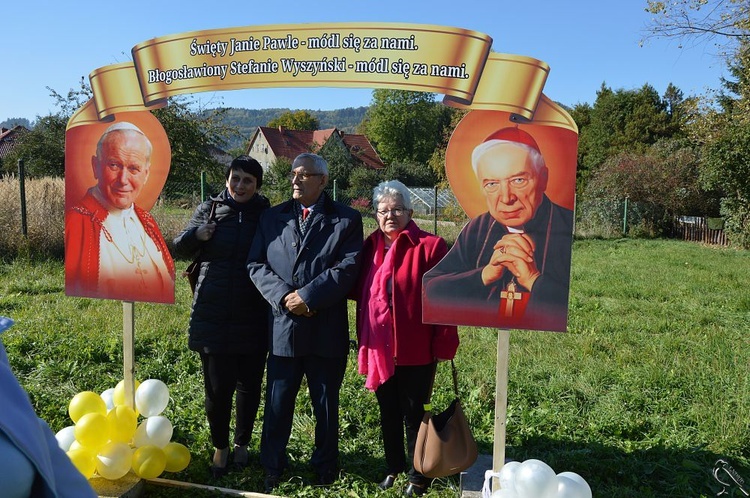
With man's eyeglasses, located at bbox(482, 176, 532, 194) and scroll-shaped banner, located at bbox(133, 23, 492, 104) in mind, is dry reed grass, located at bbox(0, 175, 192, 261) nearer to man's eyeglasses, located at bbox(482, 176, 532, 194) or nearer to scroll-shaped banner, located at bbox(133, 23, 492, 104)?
scroll-shaped banner, located at bbox(133, 23, 492, 104)

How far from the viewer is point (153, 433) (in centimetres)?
350

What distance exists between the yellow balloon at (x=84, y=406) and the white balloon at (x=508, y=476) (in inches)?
92.3

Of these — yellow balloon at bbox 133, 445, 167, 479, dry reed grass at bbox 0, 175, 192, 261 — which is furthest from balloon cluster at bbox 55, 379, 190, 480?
dry reed grass at bbox 0, 175, 192, 261

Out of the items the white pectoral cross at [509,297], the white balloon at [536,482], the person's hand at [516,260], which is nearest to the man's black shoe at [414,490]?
the white balloon at [536,482]

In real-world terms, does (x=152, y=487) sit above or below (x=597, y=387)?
below

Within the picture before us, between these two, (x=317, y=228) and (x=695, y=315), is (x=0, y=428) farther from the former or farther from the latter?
(x=695, y=315)

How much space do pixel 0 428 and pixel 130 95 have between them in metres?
2.98

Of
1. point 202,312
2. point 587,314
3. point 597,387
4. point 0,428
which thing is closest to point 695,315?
point 587,314

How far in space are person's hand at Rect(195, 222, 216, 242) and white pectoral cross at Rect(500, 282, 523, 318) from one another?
66.5 inches

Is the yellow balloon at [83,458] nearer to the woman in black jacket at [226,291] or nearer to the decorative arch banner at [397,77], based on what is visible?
the woman in black jacket at [226,291]

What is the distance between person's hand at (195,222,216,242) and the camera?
337 centimetres

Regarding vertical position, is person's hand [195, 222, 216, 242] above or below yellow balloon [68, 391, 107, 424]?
above

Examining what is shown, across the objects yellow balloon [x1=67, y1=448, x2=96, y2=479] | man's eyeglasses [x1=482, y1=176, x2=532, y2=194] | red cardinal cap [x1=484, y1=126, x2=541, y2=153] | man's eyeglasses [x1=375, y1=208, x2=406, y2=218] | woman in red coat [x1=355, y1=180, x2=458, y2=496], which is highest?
red cardinal cap [x1=484, y1=126, x2=541, y2=153]

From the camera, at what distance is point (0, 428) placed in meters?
0.99
